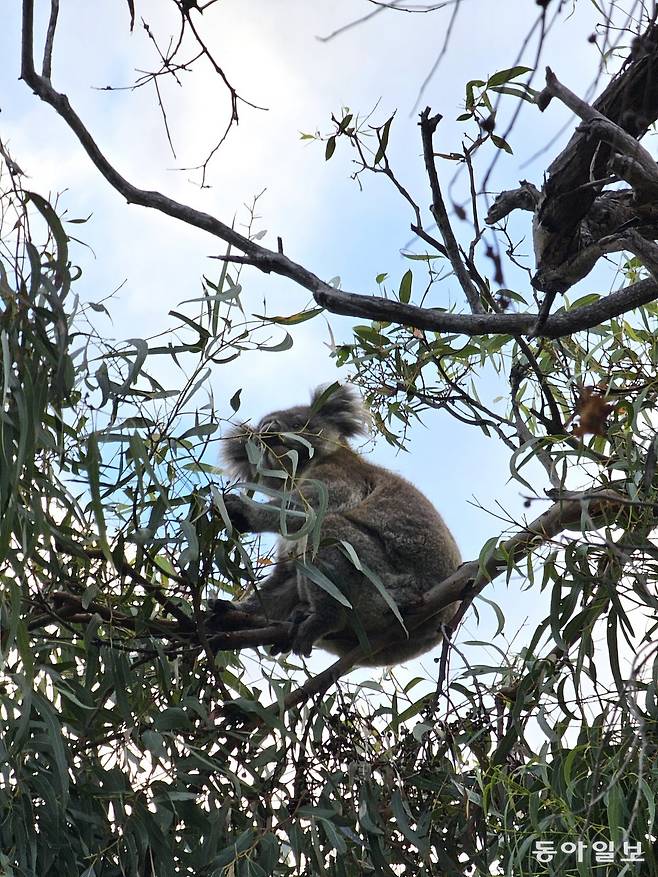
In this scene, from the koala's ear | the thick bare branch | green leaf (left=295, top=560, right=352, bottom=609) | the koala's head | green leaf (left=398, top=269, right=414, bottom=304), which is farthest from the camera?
the koala's ear

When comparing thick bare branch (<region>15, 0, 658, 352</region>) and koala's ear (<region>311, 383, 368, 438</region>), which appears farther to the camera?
koala's ear (<region>311, 383, 368, 438</region>)

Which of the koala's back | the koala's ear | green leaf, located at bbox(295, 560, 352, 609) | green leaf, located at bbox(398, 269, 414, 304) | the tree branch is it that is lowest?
green leaf, located at bbox(295, 560, 352, 609)

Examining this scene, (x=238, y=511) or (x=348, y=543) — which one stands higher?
(x=238, y=511)

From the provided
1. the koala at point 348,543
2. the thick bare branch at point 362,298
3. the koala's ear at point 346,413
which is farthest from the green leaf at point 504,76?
the koala's ear at point 346,413

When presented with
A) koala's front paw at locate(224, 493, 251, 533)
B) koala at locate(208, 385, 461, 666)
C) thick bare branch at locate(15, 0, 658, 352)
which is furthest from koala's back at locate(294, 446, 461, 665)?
thick bare branch at locate(15, 0, 658, 352)

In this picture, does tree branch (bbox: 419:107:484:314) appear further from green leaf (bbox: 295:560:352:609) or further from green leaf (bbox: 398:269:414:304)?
green leaf (bbox: 295:560:352:609)

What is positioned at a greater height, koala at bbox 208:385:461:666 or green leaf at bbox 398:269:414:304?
green leaf at bbox 398:269:414:304

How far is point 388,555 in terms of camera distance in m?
3.80

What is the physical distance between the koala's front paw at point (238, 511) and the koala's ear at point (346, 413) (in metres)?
0.97

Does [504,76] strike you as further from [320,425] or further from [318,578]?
[320,425]

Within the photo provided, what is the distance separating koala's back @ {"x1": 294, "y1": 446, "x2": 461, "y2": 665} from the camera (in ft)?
11.6

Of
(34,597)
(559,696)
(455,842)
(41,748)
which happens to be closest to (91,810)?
(41,748)

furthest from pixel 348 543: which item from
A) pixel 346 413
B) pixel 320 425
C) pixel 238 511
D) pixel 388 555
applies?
pixel 346 413

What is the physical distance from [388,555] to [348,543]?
2.11ft
